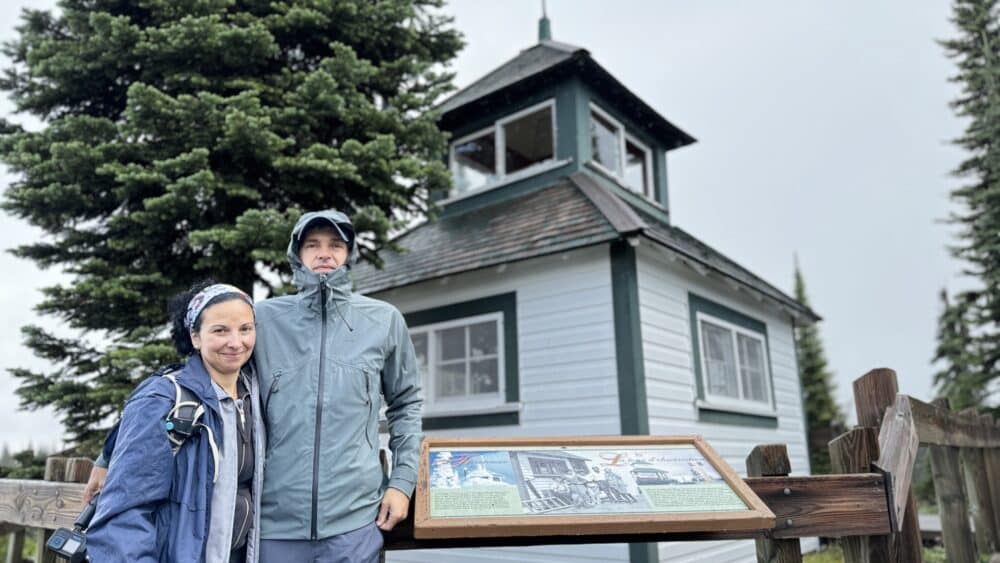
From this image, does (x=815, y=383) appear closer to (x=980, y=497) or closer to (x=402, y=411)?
(x=980, y=497)

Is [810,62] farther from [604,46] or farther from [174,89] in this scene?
[174,89]

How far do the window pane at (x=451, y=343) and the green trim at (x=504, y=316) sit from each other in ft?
0.65

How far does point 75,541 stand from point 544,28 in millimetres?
11762

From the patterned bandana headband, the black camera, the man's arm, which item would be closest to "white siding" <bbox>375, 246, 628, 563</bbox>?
the man's arm

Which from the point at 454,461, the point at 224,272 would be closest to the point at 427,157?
the point at 224,272

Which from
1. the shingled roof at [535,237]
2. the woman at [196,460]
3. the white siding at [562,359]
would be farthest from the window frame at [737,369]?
the woman at [196,460]

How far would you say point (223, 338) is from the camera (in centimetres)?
204

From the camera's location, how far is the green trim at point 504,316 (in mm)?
7645

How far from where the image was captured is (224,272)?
6.01 m

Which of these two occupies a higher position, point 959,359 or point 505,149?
Answer: point 505,149

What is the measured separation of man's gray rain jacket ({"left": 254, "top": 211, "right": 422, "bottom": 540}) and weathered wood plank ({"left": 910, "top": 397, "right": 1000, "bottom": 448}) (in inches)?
116

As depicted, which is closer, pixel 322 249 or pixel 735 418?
pixel 322 249

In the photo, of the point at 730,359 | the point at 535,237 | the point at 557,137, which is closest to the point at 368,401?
the point at 535,237

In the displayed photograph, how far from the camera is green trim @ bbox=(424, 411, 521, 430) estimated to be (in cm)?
755
